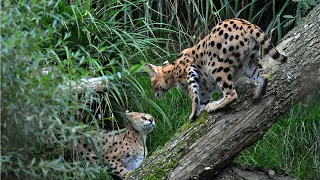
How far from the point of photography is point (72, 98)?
14.0 ft

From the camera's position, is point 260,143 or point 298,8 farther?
point 298,8

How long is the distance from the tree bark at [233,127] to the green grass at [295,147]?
135 cm

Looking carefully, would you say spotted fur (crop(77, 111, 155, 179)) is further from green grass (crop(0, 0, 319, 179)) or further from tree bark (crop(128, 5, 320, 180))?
tree bark (crop(128, 5, 320, 180))

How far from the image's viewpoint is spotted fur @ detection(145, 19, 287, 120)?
586 cm

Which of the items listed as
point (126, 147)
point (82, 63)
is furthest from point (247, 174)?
point (82, 63)

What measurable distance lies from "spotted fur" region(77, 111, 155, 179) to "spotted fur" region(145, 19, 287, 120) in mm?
1003

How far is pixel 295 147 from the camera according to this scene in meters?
7.48

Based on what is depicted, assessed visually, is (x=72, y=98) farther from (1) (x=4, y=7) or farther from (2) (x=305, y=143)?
(2) (x=305, y=143)

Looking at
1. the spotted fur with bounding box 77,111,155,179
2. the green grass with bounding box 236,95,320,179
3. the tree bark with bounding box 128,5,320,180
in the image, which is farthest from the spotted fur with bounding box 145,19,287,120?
the green grass with bounding box 236,95,320,179

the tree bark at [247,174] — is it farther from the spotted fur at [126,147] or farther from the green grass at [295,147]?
the spotted fur at [126,147]

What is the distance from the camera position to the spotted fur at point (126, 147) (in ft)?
22.7

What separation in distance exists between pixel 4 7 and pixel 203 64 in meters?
2.43

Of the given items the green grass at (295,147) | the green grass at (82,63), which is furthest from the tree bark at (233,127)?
the green grass at (295,147)

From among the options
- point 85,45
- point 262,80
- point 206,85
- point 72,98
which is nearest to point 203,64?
point 206,85
